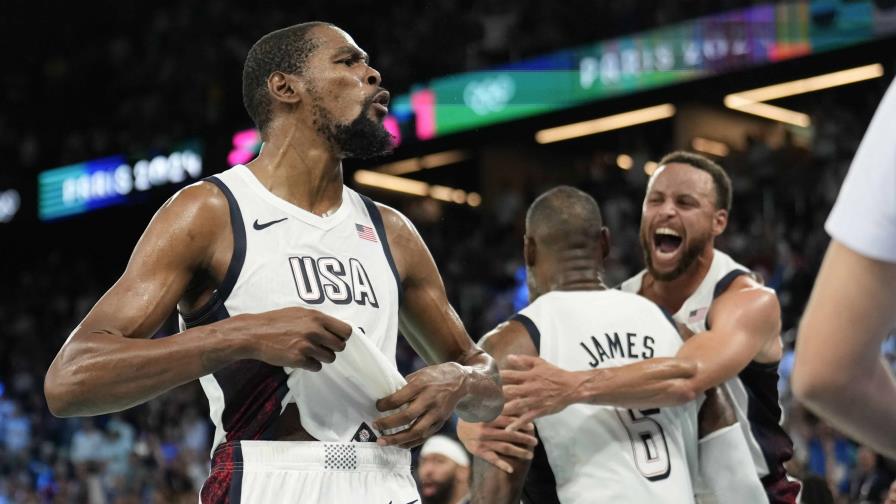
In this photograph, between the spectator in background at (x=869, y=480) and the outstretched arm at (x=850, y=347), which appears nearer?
the outstretched arm at (x=850, y=347)

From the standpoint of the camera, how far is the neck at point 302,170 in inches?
124

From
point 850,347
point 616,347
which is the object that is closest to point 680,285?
point 616,347

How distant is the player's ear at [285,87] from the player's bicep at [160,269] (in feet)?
1.50

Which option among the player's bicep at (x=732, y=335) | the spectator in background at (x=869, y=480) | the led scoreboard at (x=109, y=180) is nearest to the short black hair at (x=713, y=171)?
the player's bicep at (x=732, y=335)

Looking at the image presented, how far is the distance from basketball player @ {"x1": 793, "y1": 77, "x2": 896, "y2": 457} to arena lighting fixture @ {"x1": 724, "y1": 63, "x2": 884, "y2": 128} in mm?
15385

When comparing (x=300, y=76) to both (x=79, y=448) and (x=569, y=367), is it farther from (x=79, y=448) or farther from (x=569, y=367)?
(x=79, y=448)

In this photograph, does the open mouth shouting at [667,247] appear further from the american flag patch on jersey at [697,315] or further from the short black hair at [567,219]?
the short black hair at [567,219]

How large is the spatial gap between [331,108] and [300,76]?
138 millimetres

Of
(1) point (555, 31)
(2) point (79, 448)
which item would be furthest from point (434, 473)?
(1) point (555, 31)

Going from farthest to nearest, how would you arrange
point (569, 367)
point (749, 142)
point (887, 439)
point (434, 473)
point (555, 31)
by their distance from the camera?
point (555, 31), point (749, 142), point (434, 473), point (569, 367), point (887, 439)

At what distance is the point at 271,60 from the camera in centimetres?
330

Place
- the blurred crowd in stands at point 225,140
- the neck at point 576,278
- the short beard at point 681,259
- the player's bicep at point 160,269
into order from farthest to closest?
the blurred crowd in stands at point 225,140, the short beard at point 681,259, the neck at point 576,278, the player's bicep at point 160,269

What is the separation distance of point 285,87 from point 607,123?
1683 centimetres

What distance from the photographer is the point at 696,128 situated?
19.8 metres
